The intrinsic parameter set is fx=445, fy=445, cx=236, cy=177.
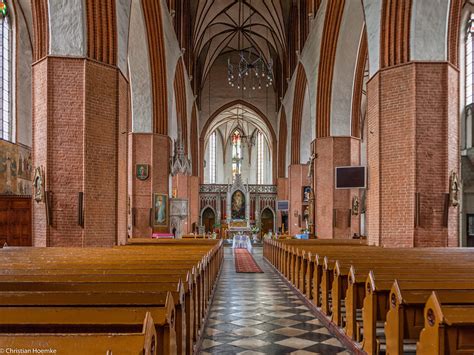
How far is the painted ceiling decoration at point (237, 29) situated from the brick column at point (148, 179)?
12184 millimetres

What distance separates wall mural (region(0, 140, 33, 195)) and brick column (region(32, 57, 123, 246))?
5886 mm

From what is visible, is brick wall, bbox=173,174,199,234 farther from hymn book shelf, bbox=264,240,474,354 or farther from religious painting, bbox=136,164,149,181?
hymn book shelf, bbox=264,240,474,354

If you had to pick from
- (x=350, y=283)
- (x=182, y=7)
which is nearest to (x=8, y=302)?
(x=350, y=283)

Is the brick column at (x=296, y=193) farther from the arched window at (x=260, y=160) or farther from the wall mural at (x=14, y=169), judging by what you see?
the arched window at (x=260, y=160)

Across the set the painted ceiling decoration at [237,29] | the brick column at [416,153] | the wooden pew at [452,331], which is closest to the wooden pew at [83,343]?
Result: the wooden pew at [452,331]

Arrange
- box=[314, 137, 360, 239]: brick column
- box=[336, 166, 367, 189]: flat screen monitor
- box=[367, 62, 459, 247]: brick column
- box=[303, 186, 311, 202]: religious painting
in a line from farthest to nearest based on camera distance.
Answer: box=[303, 186, 311, 202]: religious painting → box=[314, 137, 360, 239]: brick column → box=[336, 166, 367, 189]: flat screen monitor → box=[367, 62, 459, 247]: brick column

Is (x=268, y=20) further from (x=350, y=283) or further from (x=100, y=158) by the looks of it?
(x=350, y=283)

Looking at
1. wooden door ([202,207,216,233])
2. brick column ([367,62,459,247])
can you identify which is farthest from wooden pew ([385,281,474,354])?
wooden door ([202,207,216,233])

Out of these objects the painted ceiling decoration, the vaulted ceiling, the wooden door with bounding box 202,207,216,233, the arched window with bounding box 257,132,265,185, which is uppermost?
the painted ceiling decoration

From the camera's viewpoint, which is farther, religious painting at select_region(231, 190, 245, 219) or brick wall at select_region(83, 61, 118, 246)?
religious painting at select_region(231, 190, 245, 219)

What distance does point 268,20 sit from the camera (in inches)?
1078

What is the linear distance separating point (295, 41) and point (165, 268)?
826 inches

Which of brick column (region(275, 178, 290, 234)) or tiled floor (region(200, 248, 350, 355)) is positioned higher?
brick column (region(275, 178, 290, 234))

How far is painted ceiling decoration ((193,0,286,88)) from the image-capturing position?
86.6 ft
